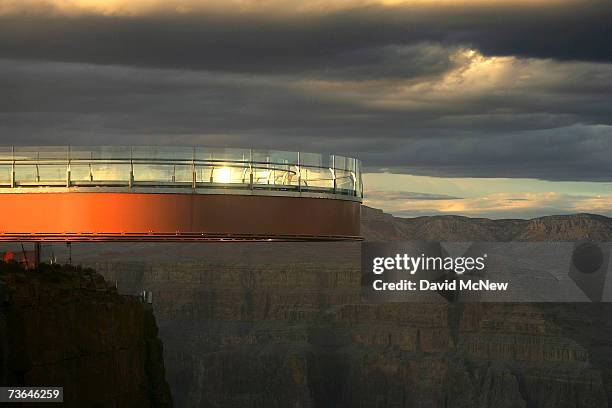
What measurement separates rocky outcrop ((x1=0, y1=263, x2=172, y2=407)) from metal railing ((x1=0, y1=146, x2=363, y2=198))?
15.2 feet

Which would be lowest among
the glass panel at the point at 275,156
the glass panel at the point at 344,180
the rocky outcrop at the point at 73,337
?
the rocky outcrop at the point at 73,337

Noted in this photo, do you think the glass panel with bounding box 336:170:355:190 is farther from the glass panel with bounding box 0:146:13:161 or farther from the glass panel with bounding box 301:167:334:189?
the glass panel with bounding box 0:146:13:161

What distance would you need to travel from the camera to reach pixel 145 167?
56.0 m

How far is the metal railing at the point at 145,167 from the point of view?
184 ft

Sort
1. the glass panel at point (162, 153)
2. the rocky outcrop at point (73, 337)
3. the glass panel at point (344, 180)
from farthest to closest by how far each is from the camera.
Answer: the glass panel at point (344, 180), the glass panel at point (162, 153), the rocky outcrop at point (73, 337)

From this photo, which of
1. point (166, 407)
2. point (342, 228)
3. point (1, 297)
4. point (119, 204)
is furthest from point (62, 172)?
point (166, 407)

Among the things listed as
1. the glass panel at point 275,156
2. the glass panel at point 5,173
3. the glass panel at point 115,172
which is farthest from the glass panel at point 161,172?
the glass panel at point 5,173

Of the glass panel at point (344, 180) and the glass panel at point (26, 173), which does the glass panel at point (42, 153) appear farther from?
the glass panel at point (344, 180)

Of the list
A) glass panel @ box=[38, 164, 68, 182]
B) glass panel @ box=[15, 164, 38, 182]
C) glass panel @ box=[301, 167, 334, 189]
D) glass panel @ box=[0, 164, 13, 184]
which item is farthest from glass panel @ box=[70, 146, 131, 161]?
Result: glass panel @ box=[301, 167, 334, 189]

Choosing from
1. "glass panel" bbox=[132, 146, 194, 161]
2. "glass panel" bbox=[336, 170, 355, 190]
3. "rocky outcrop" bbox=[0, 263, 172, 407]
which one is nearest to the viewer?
"rocky outcrop" bbox=[0, 263, 172, 407]

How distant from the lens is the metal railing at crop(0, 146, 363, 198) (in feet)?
184

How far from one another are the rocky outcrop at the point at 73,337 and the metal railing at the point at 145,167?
15.2 feet

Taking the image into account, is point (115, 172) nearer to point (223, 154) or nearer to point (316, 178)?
point (223, 154)

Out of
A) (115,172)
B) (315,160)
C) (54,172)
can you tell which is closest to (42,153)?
(54,172)
